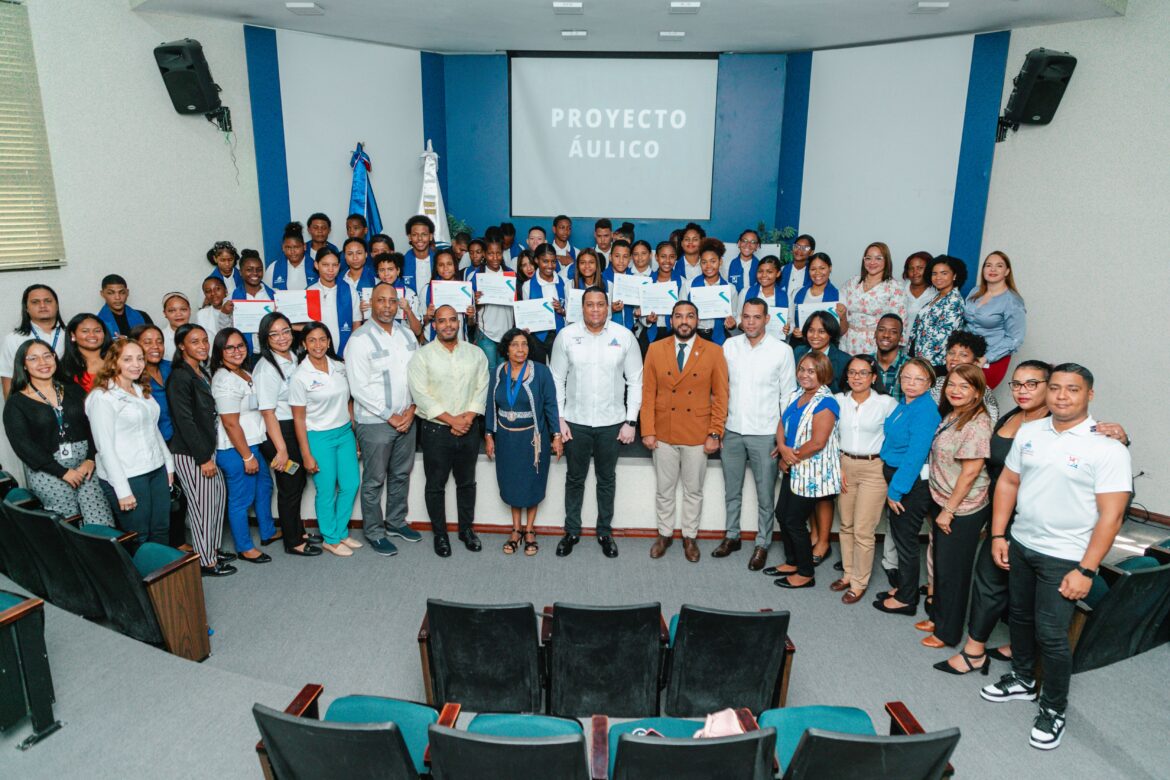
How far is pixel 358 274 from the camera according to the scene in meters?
5.75

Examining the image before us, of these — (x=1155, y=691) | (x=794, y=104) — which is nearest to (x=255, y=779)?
(x=1155, y=691)

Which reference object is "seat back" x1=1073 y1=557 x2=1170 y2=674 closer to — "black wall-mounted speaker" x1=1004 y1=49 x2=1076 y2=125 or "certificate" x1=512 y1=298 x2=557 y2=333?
"certificate" x1=512 y1=298 x2=557 y2=333

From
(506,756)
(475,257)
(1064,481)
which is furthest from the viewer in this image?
(475,257)

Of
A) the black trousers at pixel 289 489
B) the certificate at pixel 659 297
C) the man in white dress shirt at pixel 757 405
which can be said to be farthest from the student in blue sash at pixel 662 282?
the black trousers at pixel 289 489

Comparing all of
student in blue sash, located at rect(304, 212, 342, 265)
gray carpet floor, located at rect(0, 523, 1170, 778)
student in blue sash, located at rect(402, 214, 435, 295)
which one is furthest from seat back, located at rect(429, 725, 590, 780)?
student in blue sash, located at rect(304, 212, 342, 265)

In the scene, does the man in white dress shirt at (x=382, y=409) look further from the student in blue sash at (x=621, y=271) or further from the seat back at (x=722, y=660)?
the seat back at (x=722, y=660)

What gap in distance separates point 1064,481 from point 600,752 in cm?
223

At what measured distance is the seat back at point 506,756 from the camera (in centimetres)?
202

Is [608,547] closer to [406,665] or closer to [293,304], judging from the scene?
[406,665]

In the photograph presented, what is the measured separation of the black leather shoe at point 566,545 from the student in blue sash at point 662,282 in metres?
1.69

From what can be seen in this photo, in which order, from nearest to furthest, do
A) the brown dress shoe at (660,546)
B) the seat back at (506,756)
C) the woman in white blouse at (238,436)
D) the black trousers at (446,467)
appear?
1. the seat back at (506,756)
2. the woman in white blouse at (238,436)
3. the black trousers at (446,467)
4. the brown dress shoe at (660,546)

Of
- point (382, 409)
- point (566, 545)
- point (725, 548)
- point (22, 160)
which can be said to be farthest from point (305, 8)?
point (725, 548)

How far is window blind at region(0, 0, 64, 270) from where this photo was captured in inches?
190

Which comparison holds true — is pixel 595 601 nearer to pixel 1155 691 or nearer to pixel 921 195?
pixel 1155 691
